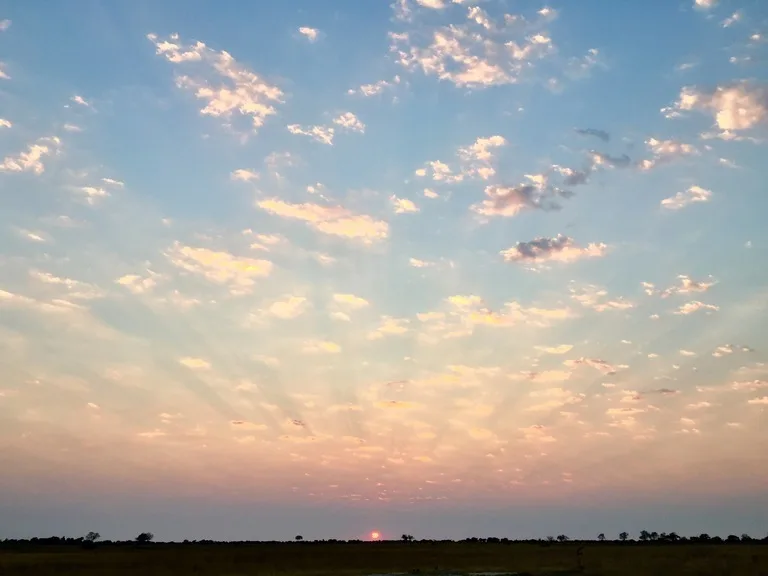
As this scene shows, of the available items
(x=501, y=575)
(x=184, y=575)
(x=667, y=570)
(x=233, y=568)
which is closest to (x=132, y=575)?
(x=184, y=575)

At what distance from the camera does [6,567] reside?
3465 inches

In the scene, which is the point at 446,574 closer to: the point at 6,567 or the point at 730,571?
the point at 730,571

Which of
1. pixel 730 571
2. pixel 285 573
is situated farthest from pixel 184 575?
pixel 730 571

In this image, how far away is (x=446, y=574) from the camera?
2776 inches

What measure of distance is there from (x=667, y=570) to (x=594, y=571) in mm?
7140

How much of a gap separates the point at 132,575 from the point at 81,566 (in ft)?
68.3

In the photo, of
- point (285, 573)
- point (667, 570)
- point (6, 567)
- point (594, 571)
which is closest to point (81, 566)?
point (6, 567)

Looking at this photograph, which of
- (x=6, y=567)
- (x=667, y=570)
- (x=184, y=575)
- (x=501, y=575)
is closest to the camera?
(x=501, y=575)

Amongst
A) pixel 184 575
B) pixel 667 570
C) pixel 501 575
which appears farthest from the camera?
pixel 184 575

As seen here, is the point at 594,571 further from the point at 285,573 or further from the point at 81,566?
the point at 81,566

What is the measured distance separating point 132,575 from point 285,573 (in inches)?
667

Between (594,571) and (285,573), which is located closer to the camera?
(594,571)

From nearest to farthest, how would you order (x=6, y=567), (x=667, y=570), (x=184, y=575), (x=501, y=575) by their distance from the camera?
(x=501, y=575) < (x=667, y=570) < (x=184, y=575) < (x=6, y=567)

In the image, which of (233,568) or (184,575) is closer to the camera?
(184,575)
